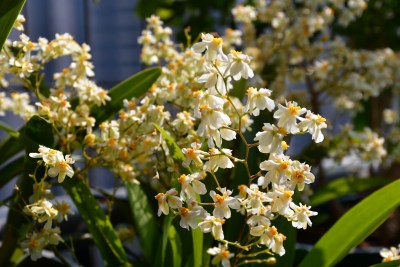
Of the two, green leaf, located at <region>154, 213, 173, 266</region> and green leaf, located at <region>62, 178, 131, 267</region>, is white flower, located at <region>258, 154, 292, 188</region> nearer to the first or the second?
green leaf, located at <region>154, 213, 173, 266</region>

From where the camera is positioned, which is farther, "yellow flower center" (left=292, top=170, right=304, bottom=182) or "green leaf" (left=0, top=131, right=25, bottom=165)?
"green leaf" (left=0, top=131, right=25, bottom=165)

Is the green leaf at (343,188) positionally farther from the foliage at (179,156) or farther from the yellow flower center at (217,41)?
the yellow flower center at (217,41)

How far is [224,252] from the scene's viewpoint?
637mm

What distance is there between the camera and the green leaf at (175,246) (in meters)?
0.83

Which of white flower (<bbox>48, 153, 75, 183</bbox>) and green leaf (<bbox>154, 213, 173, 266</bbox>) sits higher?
white flower (<bbox>48, 153, 75, 183</bbox>)

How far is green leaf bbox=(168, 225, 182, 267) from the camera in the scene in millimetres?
833

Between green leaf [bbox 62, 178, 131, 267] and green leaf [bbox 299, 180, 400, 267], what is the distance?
0.80 feet

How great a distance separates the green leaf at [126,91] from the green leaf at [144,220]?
11 centimetres

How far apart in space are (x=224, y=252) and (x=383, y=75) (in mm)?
756

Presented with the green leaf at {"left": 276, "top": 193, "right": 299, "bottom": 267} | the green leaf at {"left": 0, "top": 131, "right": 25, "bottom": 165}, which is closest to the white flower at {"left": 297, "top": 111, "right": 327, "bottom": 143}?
the green leaf at {"left": 276, "top": 193, "right": 299, "bottom": 267}

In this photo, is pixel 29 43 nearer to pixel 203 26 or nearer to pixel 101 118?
pixel 101 118

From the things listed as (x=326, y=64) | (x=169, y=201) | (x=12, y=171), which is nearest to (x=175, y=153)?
(x=169, y=201)

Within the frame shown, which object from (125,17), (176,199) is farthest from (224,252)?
(125,17)

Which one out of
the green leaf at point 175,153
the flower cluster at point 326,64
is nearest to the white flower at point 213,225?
the green leaf at point 175,153
